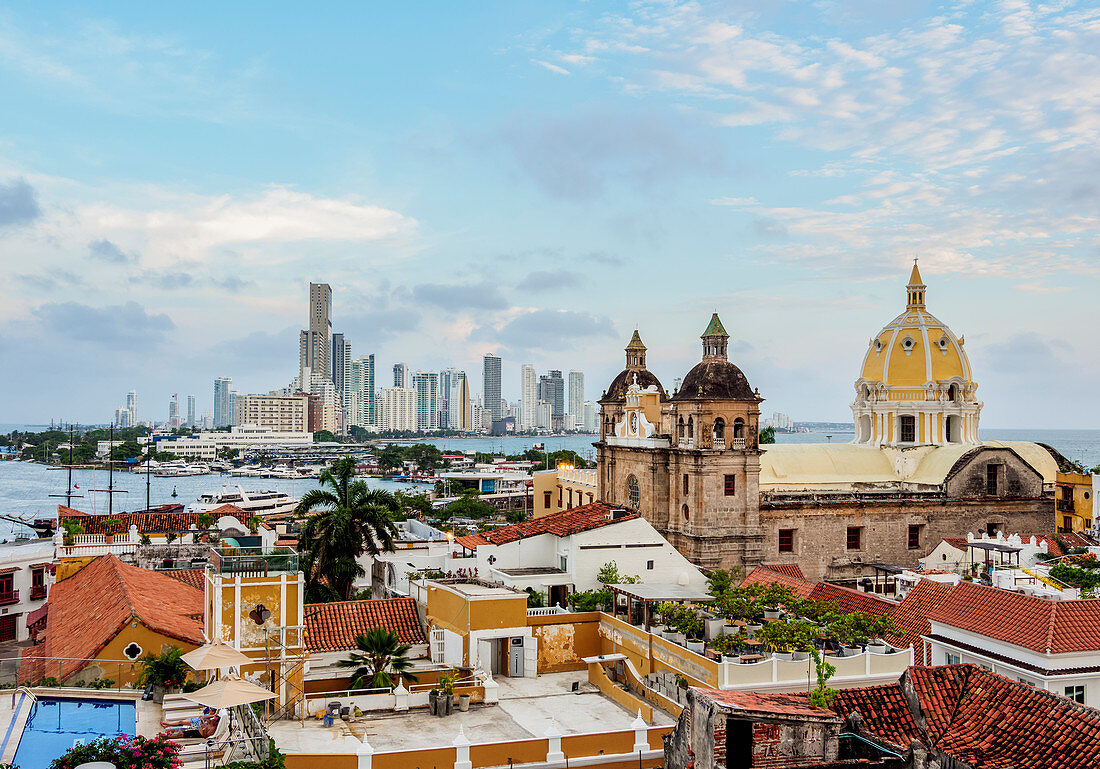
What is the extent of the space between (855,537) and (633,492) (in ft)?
33.4

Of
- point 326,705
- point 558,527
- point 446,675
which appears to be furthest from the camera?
point 558,527

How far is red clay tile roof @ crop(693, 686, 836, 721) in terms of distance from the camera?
12609 millimetres

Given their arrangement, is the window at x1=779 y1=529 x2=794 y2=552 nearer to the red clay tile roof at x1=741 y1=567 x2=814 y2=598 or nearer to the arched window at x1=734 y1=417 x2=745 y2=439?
the arched window at x1=734 y1=417 x2=745 y2=439

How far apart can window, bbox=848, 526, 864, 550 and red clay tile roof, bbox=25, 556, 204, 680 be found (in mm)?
28096

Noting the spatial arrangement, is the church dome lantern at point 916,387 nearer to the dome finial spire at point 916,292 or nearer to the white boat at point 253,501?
the dome finial spire at point 916,292

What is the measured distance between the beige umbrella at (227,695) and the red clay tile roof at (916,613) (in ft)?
45.8

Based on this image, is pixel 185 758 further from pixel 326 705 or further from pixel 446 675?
pixel 446 675

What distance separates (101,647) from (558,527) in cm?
1432

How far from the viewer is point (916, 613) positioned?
84.4ft

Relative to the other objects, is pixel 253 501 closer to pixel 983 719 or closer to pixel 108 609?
pixel 108 609

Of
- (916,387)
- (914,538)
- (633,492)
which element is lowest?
(914,538)

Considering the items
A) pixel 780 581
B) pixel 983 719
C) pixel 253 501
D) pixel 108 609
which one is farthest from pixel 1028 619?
pixel 253 501

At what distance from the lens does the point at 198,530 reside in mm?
46531

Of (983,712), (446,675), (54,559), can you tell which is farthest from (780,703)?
(54,559)
